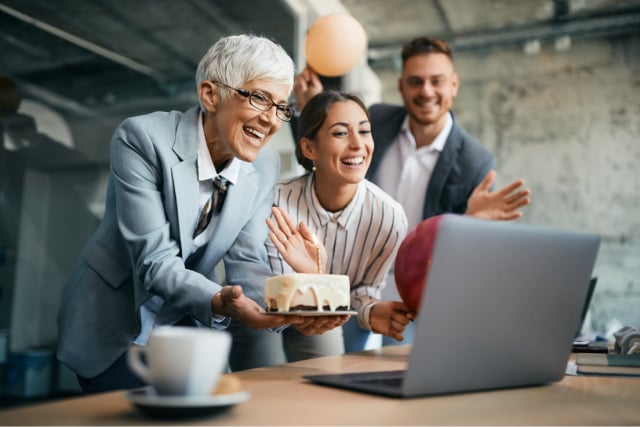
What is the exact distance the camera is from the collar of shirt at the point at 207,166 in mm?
1573

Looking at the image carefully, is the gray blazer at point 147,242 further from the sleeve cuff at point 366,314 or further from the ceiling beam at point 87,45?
the ceiling beam at point 87,45

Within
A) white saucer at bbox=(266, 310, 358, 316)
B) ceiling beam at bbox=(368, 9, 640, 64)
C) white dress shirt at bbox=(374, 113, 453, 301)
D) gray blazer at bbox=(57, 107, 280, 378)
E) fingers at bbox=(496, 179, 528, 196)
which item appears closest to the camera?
white saucer at bbox=(266, 310, 358, 316)

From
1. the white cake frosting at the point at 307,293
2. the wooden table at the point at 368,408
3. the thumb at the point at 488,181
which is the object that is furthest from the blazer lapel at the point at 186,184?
the thumb at the point at 488,181

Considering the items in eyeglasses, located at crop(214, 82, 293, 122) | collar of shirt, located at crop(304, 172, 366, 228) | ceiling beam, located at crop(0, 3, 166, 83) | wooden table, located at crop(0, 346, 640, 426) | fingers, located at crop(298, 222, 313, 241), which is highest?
ceiling beam, located at crop(0, 3, 166, 83)

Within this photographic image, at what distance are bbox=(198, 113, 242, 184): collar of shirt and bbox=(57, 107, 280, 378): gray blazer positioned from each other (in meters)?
0.02

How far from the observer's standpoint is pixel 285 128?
3.98 meters

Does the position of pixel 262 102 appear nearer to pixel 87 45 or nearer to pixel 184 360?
pixel 184 360

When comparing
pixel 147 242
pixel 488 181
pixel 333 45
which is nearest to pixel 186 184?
pixel 147 242

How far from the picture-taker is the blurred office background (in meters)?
3.07

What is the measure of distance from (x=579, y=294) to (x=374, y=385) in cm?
31

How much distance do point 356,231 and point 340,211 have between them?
72 mm

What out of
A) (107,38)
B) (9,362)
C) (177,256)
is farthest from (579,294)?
(107,38)

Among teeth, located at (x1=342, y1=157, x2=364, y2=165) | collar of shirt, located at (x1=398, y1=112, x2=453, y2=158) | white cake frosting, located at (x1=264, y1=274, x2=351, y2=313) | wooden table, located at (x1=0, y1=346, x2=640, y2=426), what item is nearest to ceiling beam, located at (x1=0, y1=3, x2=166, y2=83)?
collar of shirt, located at (x1=398, y1=112, x2=453, y2=158)

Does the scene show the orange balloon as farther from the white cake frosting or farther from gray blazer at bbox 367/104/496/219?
the white cake frosting
